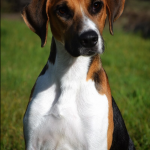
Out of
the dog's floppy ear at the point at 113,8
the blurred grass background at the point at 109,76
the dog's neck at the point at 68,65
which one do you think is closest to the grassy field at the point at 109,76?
the blurred grass background at the point at 109,76

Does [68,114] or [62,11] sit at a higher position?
[62,11]

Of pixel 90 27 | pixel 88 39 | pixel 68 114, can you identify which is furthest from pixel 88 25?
pixel 68 114

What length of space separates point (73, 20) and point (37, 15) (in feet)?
1.25

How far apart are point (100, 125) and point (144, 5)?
45.3ft

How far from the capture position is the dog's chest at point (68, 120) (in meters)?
2.71

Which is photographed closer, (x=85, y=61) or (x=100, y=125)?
(x=100, y=125)

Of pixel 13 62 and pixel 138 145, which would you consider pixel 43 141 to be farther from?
pixel 13 62

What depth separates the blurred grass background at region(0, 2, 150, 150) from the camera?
414 cm

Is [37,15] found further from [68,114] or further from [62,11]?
[68,114]

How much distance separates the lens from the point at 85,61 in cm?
289

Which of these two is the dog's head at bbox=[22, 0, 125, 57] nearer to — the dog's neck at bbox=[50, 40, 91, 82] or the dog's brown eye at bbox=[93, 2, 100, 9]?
the dog's brown eye at bbox=[93, 2, 100, 9]

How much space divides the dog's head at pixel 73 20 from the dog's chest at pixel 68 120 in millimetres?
449

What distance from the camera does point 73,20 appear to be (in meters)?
2.71

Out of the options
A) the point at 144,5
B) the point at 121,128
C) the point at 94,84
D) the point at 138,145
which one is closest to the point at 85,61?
the point at 94,84
